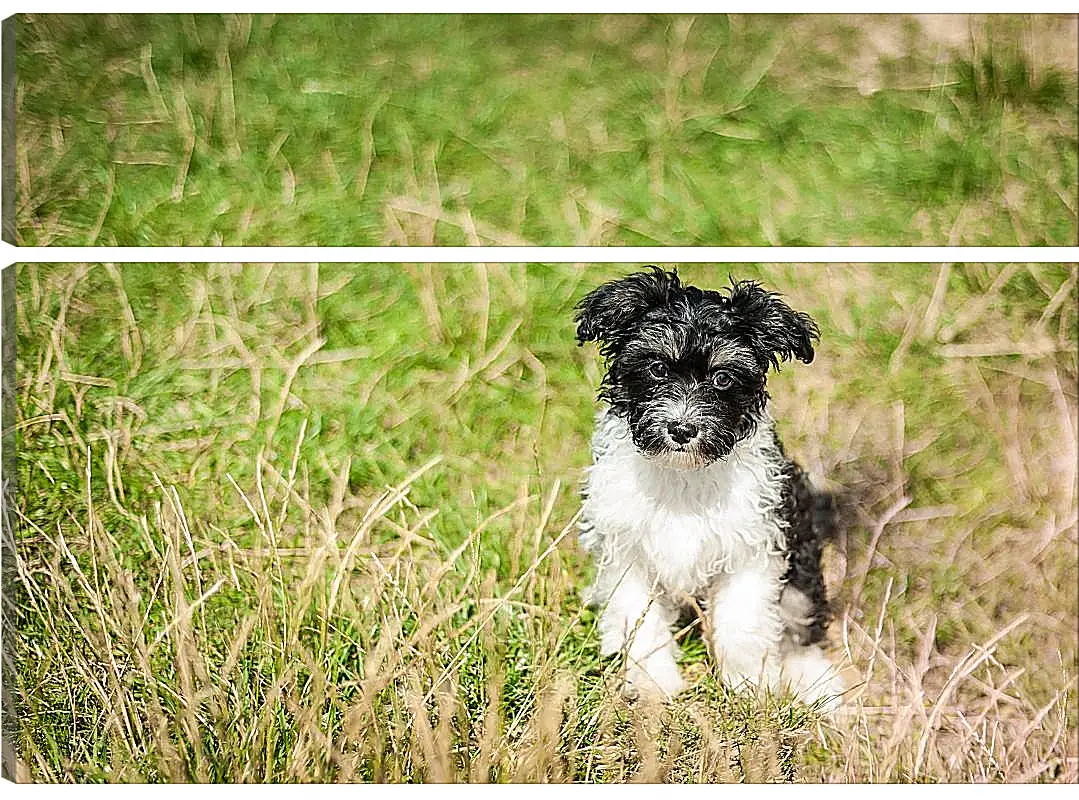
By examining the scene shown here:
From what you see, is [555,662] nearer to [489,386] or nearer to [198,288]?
[489,386]

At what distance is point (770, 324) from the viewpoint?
7.35ft

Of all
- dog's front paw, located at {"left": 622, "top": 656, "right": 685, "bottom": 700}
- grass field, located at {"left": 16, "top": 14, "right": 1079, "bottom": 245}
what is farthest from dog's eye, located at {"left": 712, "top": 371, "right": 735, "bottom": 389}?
dog's front paw, located at {"left": 622, "top": 656, "right": 685, "bottom": 700}

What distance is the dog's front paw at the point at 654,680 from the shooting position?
2.31m

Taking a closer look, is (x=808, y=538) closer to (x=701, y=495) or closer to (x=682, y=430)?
(x=701, y=495)

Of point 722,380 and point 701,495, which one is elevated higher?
point 722,380

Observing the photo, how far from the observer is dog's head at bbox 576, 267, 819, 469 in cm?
214

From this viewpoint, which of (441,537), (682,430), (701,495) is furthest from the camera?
(441,537)

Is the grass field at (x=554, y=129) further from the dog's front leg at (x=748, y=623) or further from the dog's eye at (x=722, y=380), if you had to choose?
the dog's front leg at (x=748, y=623)

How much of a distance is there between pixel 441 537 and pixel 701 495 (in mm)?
456

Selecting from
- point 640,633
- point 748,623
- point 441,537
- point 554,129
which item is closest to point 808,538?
point 748,623

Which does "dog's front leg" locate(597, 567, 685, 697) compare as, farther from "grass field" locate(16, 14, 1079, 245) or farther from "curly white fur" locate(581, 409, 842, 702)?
"grass field" locate(16, 14, 1079, 245)

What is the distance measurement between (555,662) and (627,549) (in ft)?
0.77

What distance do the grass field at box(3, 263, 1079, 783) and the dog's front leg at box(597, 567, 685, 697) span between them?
1.3 inches

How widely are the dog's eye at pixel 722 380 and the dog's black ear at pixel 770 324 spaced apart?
8 centimetres
